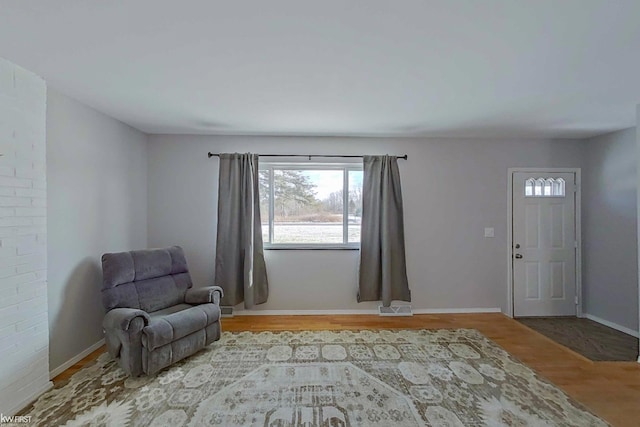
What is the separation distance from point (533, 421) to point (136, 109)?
13.8ft

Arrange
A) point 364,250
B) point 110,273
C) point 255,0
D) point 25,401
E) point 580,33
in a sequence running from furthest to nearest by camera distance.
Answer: point 364,250, point 110,273, point 25,401, point 580,33, point 255,0

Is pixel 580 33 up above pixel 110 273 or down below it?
above

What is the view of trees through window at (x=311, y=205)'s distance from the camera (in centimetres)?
431

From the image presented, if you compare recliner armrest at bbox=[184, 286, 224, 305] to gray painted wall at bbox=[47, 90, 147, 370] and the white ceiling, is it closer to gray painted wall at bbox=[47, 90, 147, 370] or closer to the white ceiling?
gray painted wall at bbox=[47, 90, 147, 370]

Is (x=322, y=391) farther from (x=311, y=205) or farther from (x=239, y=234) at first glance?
(x=311, y=205)

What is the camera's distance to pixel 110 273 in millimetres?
2902

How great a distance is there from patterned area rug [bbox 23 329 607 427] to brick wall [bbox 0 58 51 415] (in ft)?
0.86

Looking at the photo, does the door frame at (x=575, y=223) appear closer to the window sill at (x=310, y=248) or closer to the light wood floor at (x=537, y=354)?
the light wood floor at (x=537, y=354)

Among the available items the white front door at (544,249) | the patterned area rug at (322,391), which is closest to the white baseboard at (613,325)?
the white front door at (544,249)

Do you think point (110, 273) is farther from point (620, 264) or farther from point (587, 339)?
point (620, 264)

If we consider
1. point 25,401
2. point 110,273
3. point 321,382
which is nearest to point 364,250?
point 321,382

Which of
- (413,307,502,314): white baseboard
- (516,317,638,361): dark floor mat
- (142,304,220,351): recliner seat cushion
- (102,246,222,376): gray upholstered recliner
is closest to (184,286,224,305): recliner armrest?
(102,246,222,376): gray upholstered recliner

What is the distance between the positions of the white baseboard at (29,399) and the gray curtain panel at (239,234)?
1.85 m

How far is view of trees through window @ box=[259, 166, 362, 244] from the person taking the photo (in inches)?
170
